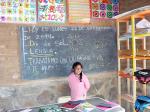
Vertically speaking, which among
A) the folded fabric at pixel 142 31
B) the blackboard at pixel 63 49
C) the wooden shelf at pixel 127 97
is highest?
the folded fabric at pixel 142 31

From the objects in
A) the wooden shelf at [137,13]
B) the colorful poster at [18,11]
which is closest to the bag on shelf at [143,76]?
the wooden shelf at [137,13]

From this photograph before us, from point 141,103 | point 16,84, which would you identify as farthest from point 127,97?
point 16,84

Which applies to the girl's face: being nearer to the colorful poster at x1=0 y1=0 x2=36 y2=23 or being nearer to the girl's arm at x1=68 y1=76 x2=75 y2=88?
the girl's arm at x1=68 y1=76 x2=75 y2=88

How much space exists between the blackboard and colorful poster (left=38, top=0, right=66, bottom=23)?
14 centimetres

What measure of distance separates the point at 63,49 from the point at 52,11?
2.17ft

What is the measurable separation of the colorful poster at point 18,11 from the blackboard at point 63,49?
157mm

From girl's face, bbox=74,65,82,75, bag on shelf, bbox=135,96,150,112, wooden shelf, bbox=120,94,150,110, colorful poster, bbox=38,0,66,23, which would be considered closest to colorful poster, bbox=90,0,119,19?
colorful poster, bbox=38,0,66,23

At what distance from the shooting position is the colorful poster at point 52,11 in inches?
154

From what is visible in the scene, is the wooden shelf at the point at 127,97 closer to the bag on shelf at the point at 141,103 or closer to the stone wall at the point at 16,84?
the bag on shelf at the point at 141,103

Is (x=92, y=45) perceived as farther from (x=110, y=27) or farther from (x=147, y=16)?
(x=147, y=16)

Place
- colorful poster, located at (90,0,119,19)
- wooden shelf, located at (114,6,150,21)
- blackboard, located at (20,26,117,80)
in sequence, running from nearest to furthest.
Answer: wooden shelf, located at (114,6,150,21) → blackboard, located at (20,26,117,80) → colorful poster, located at (90,0,119,19)

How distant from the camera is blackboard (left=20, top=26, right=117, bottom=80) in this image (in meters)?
3.84

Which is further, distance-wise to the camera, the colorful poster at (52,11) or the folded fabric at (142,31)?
the colorful poster at (52,11)

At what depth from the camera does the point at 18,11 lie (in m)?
3.76
